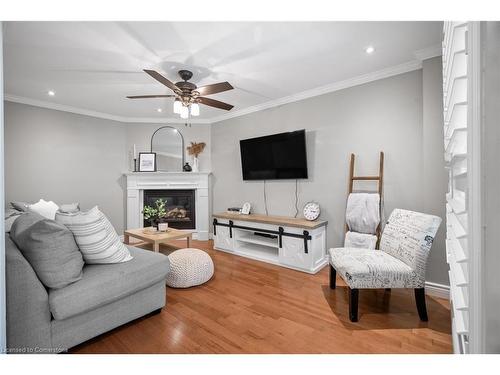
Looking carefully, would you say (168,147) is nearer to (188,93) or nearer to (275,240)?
(188,93)

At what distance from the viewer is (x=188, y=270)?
250 cm

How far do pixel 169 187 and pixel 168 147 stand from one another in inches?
31.0

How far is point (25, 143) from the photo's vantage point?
3617 mm

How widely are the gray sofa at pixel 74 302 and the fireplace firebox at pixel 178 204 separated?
2831 mm

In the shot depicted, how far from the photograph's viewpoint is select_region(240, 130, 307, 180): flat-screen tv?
340 cm

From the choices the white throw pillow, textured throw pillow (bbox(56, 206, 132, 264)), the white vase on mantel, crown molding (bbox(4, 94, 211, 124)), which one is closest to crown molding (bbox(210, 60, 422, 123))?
the white vase on mantel

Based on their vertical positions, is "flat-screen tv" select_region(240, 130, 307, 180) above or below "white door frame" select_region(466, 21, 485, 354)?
above

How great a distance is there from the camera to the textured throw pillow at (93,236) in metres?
1.70

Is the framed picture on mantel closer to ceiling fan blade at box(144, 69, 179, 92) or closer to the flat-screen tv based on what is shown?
the flat-screen tv

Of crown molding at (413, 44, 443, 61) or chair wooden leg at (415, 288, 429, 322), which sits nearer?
chair wooden leg at (415, 288, 429, 322)

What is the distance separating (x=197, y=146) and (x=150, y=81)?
5.70 feet

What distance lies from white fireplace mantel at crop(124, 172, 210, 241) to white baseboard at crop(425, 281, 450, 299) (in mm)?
3470

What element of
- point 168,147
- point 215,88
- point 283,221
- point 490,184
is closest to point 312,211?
point 283,221

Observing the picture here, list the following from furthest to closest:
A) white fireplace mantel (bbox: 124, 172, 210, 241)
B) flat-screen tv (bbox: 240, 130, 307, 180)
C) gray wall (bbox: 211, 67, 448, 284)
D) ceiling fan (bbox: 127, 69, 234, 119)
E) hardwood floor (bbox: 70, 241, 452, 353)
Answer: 1. white fireplace mantel (bbox: 124, 172, 210, 241)
2. flat-screen tv (bbox: 240, 130, 307, 180)
3. gray wall (bbox: 211, 67, 448, 284)
4. ceiling fan (bbox: 127, 69, 234, 119)
5. hardwood floor (bbox: 70, 241, 452, 353)
